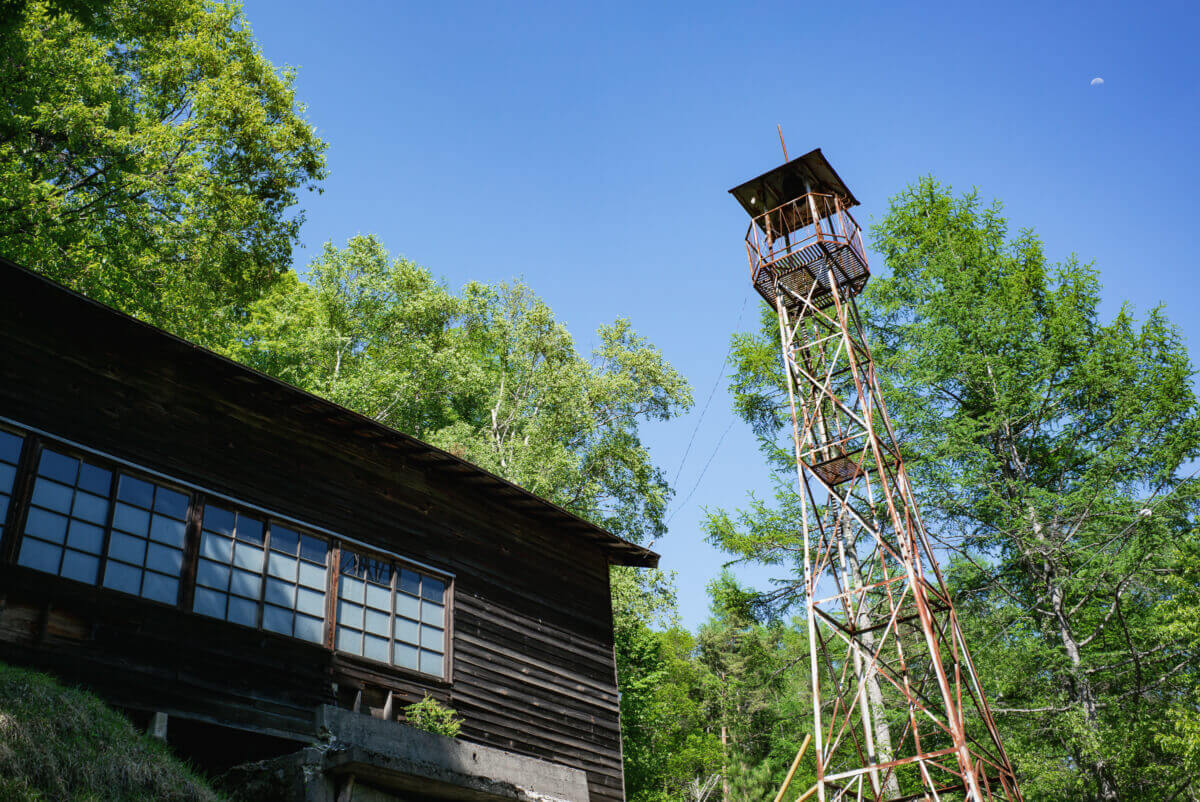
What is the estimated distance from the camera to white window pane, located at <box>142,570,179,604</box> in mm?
10336

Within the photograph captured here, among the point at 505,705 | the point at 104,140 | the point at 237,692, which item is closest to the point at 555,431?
the point at 104,140

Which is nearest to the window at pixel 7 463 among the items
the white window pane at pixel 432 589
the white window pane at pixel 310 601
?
the white window pane at pixel 310 601

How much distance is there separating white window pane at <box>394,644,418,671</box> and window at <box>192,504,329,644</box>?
1144 millimetres

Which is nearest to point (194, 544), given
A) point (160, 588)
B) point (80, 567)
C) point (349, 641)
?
point (160, 588)

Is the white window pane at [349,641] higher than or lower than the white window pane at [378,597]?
lower

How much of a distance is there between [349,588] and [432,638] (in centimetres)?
143

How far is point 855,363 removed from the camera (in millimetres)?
15062

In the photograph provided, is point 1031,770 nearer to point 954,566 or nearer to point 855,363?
point 954,566

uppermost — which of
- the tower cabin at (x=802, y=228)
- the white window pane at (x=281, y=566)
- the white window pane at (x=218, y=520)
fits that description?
the tower cabin at (x=802, y=228)

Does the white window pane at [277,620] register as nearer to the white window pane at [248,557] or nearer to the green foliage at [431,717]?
the white window pane at [248,557]

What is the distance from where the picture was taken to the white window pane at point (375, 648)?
1216cm

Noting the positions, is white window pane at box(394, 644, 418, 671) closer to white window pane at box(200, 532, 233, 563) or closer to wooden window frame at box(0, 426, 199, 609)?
white window pane at box(200, 532, 233, 563)

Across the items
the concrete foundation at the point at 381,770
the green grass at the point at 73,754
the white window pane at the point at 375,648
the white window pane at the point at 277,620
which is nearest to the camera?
the green grass at the point at 73,754

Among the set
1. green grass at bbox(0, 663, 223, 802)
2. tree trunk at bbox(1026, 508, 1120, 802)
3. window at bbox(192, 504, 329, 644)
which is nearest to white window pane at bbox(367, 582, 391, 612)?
window at bbox(192, 504, 329, 644)
